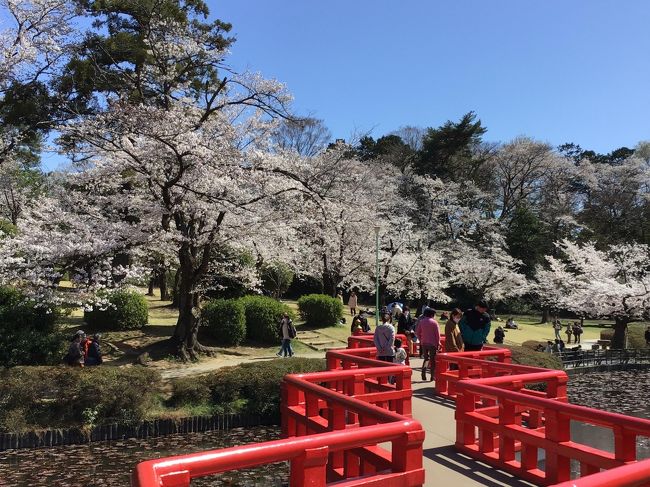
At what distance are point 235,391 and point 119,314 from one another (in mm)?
8185

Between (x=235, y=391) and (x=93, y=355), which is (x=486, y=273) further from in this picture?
(x=93, y=355)

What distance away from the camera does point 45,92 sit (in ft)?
50.9

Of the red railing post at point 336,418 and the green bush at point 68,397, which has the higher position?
the red railing post at point 336,418

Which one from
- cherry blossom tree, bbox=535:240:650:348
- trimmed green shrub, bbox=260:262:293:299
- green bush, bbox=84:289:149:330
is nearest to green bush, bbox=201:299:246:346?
green bush, bbox=84:289:149:330

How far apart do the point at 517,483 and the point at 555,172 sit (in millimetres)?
45757

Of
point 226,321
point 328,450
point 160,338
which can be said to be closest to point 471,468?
point 328,450

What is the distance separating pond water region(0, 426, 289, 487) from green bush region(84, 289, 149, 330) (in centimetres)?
837

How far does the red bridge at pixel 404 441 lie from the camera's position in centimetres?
307

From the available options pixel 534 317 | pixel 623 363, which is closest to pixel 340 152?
pixel 623 363

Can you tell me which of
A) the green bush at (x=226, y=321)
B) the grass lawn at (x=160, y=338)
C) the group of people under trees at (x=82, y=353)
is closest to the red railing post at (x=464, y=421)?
the group of people under trees at (x=82, y=353)

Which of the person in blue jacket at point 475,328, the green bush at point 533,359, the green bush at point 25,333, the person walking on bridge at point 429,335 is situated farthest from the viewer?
the green bush at point 533,359

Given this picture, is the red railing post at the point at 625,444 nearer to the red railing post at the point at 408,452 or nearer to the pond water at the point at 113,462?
the red railing post at the point at 408,452

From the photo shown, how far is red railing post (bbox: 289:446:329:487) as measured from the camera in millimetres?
3537

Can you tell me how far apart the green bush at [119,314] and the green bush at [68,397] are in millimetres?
6835
